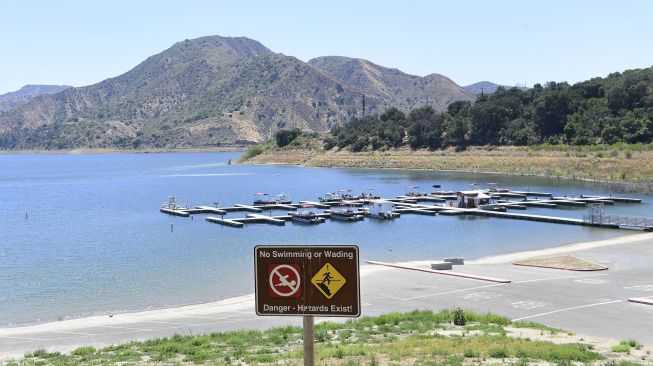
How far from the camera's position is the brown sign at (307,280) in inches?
329

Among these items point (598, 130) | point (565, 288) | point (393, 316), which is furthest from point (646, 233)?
point (598, 130)

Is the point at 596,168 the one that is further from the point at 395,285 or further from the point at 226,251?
the point at 395,285

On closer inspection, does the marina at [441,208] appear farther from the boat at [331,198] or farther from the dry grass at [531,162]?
the dry grass at [531,162]

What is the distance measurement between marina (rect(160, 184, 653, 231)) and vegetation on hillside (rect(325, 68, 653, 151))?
151 feet

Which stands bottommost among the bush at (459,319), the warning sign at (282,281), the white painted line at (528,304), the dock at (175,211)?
the dock at (175,211)

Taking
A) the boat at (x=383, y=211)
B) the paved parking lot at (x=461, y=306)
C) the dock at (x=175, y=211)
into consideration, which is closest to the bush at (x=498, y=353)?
the paved parking lot at (x=461, y=306)

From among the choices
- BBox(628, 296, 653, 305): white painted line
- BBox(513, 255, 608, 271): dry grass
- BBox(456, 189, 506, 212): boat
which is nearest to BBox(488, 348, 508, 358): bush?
BBox(628, 296, 653, 305): white painted line

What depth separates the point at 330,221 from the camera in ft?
270

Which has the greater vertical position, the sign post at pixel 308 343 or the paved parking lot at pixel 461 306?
the sign post at pixel 308 343

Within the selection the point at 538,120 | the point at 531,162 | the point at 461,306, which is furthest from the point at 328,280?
the point at 538,120

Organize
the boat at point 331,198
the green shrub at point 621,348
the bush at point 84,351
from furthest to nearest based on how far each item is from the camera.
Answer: the boat at point 331,198 → the bush at point 84,351 → the green shrub at point 621,348

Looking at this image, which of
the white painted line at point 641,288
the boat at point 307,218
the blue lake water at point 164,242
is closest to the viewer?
the white painted line at point 641,288

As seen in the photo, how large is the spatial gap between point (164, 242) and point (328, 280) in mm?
61480

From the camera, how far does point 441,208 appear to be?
87188 mm
